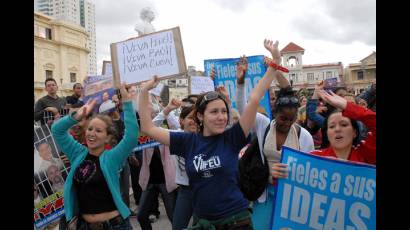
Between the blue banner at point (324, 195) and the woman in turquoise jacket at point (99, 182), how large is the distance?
1.22 meters

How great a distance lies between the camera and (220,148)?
2.99 metres

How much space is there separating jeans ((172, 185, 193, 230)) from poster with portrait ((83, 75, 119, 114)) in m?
2.20

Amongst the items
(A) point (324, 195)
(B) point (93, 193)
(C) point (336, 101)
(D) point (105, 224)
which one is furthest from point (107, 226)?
(C) point (336, 101)

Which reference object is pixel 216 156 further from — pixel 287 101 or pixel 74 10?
pixel 74 10

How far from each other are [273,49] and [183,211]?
1.97 m

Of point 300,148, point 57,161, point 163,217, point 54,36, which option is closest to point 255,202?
point 300,148

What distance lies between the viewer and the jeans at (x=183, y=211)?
4.21 metres

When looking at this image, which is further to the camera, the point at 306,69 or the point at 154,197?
the point at 306,69

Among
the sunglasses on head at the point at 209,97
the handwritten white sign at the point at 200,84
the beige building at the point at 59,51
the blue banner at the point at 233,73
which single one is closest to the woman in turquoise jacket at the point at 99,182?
the sunglasses on head at the point at 209,97

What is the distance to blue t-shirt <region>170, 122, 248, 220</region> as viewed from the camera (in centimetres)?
289

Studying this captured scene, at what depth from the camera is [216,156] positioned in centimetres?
295

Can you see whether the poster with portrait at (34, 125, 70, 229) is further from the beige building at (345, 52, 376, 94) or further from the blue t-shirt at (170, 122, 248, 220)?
the beige building at (345, 52, 376, 94)

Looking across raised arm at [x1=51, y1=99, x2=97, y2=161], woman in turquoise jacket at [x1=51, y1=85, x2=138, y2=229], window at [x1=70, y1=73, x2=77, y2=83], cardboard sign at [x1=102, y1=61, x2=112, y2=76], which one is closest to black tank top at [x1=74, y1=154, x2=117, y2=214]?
woman in turquoise jacket at [x1=51, y1=85, x2=138, y2=229]
